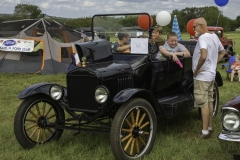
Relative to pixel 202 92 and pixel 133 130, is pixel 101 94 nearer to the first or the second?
pixel 133 130

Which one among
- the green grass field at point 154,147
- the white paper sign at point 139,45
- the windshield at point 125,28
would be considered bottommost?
the green grass field at point 154,147

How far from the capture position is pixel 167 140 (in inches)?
181

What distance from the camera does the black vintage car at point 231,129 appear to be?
3.17 meters

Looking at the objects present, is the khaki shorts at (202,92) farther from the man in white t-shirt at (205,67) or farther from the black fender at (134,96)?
the black fender at (134,96)

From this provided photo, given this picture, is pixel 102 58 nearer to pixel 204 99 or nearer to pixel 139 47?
pixel 139 47

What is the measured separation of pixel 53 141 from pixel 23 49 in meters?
7.74

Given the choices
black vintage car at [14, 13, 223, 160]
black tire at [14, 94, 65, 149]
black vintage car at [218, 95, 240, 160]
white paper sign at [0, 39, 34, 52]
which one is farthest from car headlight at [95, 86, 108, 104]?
white paper sign at [0, 39, 34, 52]

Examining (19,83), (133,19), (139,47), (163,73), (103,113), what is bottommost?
(19,83)

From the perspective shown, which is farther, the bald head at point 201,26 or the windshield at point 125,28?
the windshield at point 125,28

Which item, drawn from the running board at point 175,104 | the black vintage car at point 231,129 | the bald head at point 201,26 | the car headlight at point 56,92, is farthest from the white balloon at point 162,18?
the black vintage car at point 231,129

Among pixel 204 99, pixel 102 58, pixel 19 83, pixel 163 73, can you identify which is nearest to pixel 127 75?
pixel 102 58

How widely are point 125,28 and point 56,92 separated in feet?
5.35

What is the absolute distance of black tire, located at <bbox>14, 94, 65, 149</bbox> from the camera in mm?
4270

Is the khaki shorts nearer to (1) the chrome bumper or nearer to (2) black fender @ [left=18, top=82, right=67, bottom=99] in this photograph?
(1) the chrome bumper
